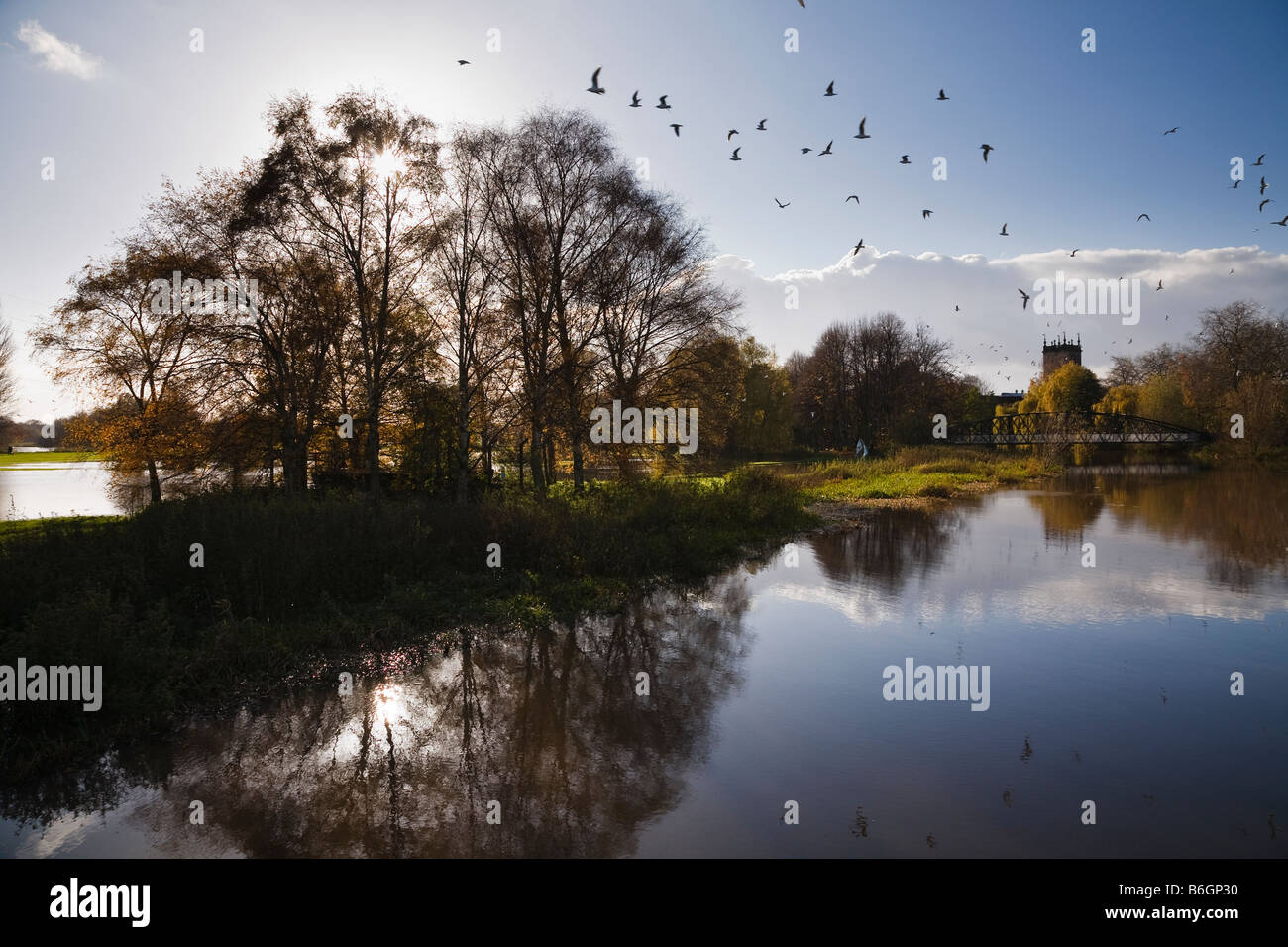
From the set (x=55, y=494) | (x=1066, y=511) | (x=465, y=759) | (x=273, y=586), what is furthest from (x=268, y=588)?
(x=55, y=494)

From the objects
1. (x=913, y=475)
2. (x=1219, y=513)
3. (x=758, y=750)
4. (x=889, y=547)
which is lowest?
(x=758, y=750)

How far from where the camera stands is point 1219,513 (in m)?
29.1

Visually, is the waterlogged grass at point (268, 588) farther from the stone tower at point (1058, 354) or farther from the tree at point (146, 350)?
the stone tower at point (1058, 354)

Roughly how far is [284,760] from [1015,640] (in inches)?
426

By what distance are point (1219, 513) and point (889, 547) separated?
56.2 ft

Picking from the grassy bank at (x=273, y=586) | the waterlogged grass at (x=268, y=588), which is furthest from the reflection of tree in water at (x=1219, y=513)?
the waterlogged grass at (x=268, y=588)

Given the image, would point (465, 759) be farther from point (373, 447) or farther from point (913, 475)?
point (913, 475)

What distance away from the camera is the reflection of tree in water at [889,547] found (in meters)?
18.0

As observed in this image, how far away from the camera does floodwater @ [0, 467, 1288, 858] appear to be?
6023 millimetres

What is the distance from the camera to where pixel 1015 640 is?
11.9m

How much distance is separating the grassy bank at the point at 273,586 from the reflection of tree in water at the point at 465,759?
1.11m

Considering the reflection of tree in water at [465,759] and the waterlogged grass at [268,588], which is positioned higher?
the waterlogged grass at [268,588]

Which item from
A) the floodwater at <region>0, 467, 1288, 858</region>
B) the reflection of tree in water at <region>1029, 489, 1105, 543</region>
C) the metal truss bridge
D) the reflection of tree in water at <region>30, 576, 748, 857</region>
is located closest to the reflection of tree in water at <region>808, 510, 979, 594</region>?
the reflection of tree in water at <region>1029, 489, 1105, 543</region>
